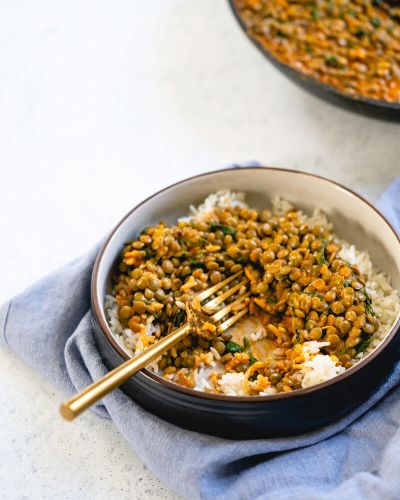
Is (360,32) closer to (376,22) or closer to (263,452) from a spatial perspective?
(376,22)

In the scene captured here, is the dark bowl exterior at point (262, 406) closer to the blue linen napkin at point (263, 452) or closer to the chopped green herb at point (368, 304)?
the blue linen napkin at point (263, 452)

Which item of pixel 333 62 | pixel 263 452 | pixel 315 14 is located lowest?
pixel 263 452

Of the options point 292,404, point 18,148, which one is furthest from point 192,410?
point 18,148

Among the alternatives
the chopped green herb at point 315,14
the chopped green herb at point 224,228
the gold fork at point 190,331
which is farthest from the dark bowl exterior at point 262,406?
the chopped green herb at point 315,14

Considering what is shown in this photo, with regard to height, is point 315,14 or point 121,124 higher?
point 315,14

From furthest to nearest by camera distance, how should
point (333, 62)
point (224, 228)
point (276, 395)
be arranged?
point (333, 62) → point (224, 228) → point (276, 395)

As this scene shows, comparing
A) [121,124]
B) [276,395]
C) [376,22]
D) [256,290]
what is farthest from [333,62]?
[276,395]
